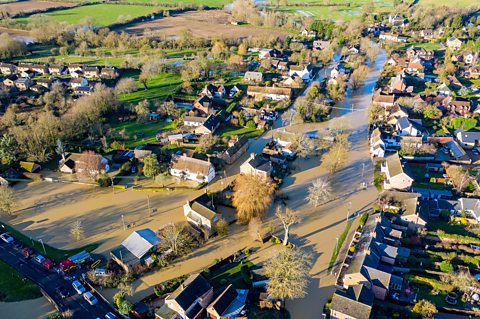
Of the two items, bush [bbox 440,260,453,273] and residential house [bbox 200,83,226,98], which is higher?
residential house [bbox 200,83,226,98]

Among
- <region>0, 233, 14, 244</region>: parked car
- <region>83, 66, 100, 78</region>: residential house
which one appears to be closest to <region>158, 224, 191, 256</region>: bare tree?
<region>0, 233, 14, 244</region>: parked car

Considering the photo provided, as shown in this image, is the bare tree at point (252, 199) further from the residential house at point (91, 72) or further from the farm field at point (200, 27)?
the farm field at point (200, 27)

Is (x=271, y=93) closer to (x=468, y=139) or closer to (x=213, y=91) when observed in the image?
(x=213, y=91)

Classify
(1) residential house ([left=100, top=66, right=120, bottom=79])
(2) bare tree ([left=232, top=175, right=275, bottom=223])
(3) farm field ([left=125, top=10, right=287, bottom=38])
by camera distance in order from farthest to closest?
(3) farm field ([left=125, top=10, right=287, bottom=38])
(1) residential house ([left=100, top=66, right=120, bottom=79])
(2) bare tree ([left=232, top=175, right=275, bottom=223])

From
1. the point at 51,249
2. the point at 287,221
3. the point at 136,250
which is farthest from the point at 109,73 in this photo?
the point at 287,221

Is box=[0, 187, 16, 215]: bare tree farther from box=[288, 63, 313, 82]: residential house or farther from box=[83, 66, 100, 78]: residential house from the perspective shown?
box=[288, 63, 313, 82]: residential house

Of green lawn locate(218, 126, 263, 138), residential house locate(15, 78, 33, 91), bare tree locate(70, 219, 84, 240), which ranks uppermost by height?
residential house locate(15, 78, 33, 91)

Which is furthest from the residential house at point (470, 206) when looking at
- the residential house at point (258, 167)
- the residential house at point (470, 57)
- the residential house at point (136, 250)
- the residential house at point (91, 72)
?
the residential house at point (91, 72)
